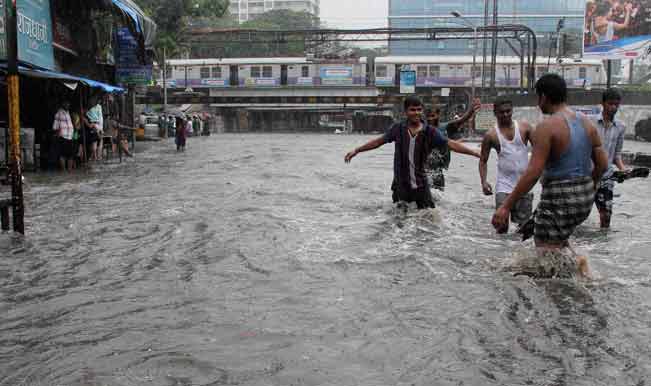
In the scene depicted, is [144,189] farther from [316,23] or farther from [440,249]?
[316,23]

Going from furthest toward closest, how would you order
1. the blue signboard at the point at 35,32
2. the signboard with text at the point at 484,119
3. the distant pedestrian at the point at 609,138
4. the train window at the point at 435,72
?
the train window at the point at 435,72
the signboard with text at the point at 484,119
the blue signboard at the point at 35,32
the distant pedestrian at the point at 609,138

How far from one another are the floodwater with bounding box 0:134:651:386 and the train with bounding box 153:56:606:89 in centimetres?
4255

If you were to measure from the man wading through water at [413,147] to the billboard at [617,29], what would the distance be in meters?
24.7

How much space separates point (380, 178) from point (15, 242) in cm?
902

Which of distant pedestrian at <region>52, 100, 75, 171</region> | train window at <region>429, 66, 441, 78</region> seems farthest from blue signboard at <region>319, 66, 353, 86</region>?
distant pedestrian at <region>52, 100, 75, 171</region>

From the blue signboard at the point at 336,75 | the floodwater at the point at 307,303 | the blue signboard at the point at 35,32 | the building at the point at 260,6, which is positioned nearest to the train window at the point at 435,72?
the blue signboard at the point at 336,75

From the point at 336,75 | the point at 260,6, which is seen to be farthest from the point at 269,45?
the point at 260,6

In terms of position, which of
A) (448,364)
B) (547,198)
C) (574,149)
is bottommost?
(448,364)

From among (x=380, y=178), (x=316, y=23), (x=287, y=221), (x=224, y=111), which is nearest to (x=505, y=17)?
(x=316, y=23)

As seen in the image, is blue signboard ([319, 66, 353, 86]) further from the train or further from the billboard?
the billboard

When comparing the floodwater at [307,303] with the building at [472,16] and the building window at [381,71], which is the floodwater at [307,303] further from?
the building at [472,16]

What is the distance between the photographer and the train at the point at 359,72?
50344mm

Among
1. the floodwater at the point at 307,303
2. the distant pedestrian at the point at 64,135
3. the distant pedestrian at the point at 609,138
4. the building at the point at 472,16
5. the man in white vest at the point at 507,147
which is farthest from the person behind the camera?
the building at the point at 472,16

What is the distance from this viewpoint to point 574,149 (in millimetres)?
4723
